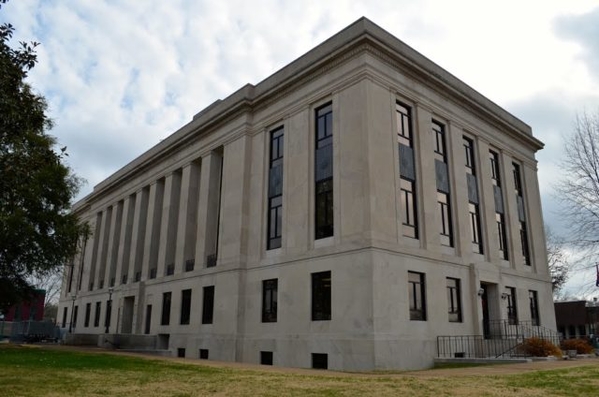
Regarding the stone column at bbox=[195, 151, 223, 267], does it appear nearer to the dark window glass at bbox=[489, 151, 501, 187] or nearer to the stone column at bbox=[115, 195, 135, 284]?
the stone column at bbox=[115, 195, 135, 284]

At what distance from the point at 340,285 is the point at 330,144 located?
7.25 meters

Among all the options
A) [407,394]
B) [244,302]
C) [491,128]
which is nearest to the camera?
[407,394]

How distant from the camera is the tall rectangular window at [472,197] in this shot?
28.5m

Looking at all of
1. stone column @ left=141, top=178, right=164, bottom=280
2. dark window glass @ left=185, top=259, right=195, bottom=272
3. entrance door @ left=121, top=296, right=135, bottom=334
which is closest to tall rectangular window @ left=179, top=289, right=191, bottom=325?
dark window glass @ left=185, top=259, right=195, bottom=272

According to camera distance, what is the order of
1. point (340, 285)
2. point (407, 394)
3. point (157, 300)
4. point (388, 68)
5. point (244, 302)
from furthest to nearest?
1. point (157, 300)
2. point (244, 302)
3. point (388, 68)
4. point (340, 285)
5. point (407, 394)

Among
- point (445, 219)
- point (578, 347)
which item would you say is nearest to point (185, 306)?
point (445, 219)

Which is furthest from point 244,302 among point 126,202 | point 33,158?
point 126,202

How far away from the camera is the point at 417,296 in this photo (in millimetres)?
23328

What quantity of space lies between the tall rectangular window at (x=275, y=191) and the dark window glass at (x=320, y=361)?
6462 millimetres

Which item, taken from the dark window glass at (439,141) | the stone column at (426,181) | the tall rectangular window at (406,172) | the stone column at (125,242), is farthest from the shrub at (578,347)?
the stone column at (125,242)

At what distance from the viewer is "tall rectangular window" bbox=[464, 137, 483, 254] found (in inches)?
1123

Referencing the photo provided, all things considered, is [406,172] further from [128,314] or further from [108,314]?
[108,314]

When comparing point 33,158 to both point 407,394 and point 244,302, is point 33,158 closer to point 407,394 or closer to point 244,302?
point 407,394

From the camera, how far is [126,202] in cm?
4481
